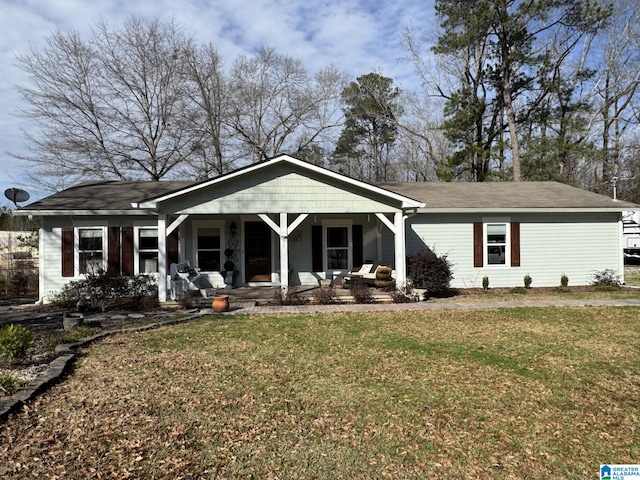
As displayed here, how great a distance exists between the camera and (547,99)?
25719mm

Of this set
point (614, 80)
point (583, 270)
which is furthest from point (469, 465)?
point (614, 80)

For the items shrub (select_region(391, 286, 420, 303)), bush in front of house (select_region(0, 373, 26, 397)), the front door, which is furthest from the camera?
the front door

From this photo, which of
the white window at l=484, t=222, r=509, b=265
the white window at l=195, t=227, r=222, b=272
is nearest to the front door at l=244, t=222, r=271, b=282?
the white window at l=195, t=227, r=222, b=272

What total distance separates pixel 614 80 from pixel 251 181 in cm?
2958

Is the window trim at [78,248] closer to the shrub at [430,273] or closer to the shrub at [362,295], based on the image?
the shrub at [362,295]

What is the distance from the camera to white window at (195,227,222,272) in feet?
44.5

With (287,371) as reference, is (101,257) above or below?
above

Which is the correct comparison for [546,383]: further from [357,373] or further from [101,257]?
[101,257]

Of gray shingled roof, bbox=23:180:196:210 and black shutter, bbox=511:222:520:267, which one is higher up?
gray shingled roof, bbox=23:180:196:210

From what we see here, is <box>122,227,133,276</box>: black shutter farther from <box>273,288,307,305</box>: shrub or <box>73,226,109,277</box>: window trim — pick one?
<box>273,288,307,305</box>: shrub

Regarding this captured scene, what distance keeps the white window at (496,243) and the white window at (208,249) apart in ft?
29.5

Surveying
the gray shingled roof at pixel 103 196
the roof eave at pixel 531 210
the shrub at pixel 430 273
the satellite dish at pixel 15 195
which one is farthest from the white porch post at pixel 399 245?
the satellite dish at pixel 15 195

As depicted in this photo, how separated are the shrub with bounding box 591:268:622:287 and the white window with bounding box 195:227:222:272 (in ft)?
41.7

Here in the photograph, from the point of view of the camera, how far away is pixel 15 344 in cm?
578
